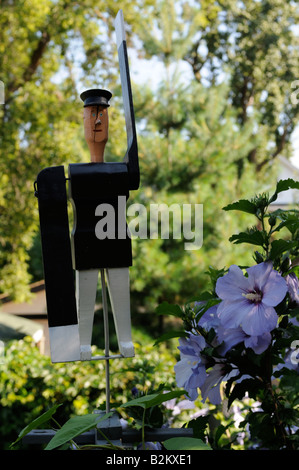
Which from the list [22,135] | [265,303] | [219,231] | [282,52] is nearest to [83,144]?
[22,135]

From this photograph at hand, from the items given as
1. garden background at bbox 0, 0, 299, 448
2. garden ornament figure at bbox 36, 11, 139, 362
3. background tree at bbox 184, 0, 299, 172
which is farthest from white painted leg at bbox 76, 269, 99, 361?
background tree at bbox 184, 0, 299, 172

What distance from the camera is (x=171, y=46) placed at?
15.5 ft

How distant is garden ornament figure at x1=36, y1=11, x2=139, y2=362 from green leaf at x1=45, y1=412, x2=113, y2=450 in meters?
0.37

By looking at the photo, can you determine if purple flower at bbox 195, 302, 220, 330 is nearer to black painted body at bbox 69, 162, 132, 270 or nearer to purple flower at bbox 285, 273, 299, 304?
purple flower at bbox 285, 273, 299, 304

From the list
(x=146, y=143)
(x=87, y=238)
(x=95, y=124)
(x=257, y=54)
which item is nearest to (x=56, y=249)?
(x=87, y=238)

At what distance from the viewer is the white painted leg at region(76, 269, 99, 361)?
97cm

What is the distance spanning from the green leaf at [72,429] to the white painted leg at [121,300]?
1.43ft

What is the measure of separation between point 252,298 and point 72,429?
0.84ft

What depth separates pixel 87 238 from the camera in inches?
38.0

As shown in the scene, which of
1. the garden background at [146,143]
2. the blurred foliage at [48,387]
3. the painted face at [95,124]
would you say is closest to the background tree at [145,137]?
the garden background at [146,143]

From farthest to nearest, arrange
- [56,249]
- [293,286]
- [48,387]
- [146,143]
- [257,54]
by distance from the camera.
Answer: [257,54] → [146,143] → [48,387] → [56,249] → [293,286]

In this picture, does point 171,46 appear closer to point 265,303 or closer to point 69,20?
point 69,20

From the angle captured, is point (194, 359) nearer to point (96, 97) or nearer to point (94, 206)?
point (94, 206)

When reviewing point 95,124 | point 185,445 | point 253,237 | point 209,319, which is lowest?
point 185,445
